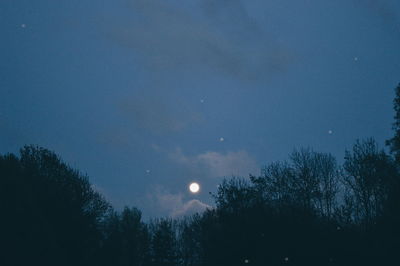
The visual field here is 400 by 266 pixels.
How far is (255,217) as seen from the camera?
20250 millimetres

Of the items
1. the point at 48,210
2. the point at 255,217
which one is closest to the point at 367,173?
the point at 255,217

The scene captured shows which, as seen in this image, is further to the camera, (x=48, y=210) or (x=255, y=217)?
(x=48, y=210)

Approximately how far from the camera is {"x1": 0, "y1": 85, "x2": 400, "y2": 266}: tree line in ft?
58.4

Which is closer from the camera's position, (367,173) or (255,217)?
(255,217)

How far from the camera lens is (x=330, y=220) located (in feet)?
64.6

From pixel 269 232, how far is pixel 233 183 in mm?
8053

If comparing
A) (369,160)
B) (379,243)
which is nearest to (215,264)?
(379,243)

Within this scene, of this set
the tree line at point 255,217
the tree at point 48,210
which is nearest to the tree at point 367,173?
the tree line at point 255,217

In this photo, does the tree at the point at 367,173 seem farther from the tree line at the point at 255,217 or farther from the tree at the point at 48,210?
the tree at the point at 48,210

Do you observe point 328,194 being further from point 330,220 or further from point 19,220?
point 19,220

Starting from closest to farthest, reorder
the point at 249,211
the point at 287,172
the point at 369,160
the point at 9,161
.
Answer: the point at 249,211 < the point at 9,161 < the point at 369,160 < the point at 287,172

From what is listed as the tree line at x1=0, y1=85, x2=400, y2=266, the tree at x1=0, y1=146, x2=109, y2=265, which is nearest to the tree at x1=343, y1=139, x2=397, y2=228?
the tree line at x1=0, y1=85, x2=400, y2=266

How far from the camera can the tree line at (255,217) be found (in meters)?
17.8

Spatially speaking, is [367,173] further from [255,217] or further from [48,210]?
[48,210]
